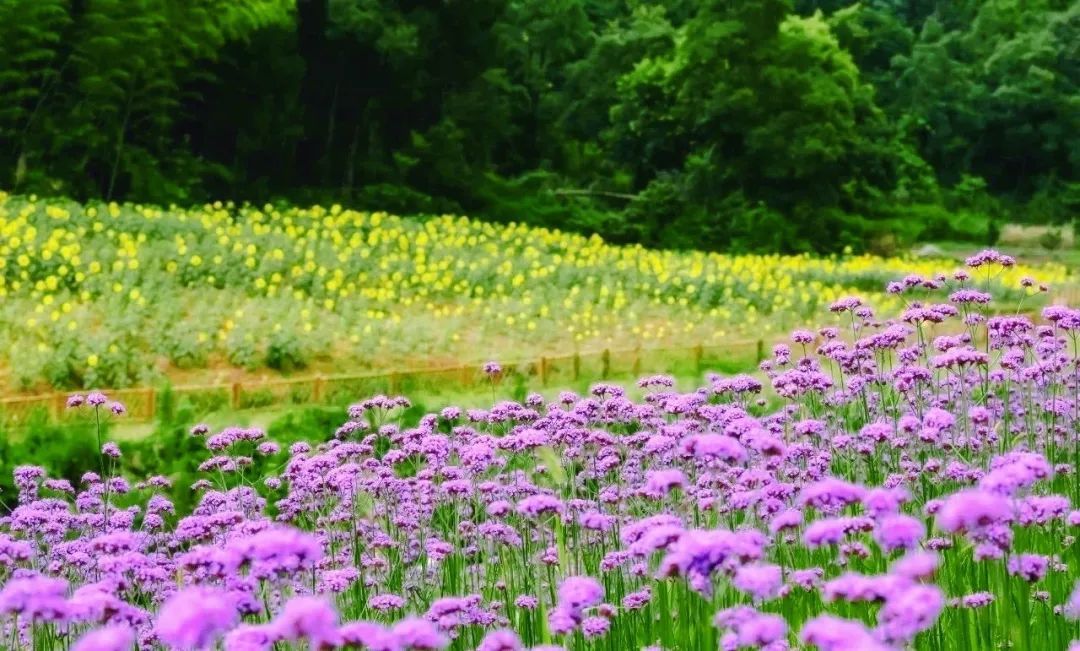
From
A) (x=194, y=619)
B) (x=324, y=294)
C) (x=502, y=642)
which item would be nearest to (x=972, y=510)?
(x=502, y=642)

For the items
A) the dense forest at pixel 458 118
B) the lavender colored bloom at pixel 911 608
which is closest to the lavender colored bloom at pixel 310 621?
the lavender colored bloom at pixel 911 608

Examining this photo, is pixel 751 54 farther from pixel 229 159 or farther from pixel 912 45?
pixel 912 45

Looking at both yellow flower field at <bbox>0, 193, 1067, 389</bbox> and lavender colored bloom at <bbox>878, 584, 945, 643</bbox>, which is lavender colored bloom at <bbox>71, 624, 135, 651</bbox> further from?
yellow flower field at <bbox>0, 193, 1067, 389</bbox>

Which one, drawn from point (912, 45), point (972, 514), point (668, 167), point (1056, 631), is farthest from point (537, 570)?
point (912, 45)

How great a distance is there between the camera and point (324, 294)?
11.7 metres

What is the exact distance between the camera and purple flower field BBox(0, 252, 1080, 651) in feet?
6.13

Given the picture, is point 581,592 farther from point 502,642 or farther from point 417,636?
point 417,636

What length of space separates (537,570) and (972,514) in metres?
2.14

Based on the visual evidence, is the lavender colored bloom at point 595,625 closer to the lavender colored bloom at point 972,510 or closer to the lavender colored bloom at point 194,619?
the lavender colored bloom at point 972,510

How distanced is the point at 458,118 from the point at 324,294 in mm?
9977

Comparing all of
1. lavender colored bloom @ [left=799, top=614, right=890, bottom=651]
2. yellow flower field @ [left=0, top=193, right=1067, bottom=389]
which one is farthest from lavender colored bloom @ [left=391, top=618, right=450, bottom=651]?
yellow flower field @ [left=0, top=193, right=1067, bottom=389]

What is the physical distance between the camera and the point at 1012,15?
31969 mm

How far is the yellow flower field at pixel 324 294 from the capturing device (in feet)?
31.4

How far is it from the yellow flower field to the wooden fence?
0.76 metres
